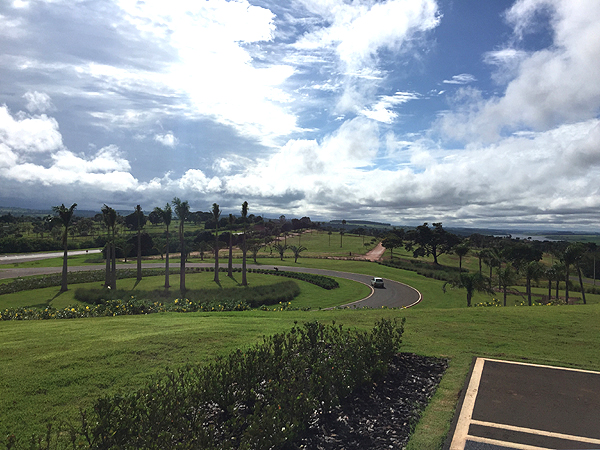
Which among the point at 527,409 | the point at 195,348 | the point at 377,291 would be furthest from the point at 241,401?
the point at 377,291

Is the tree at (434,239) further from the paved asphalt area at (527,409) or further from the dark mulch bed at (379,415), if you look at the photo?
the dark mulch bed at (379,415)

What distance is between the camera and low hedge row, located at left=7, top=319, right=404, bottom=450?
13.8 feet

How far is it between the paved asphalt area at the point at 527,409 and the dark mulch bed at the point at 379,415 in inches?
28.3

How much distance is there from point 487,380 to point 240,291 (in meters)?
28.4

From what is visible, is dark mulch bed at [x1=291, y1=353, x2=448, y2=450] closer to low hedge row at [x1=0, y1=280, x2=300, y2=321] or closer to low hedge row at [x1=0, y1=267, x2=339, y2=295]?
low hedge row at [x1=0, y1=280, x2=300, y2=321]

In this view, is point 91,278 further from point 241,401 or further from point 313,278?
point 241,401

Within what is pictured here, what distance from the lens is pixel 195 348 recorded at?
8.47 meters

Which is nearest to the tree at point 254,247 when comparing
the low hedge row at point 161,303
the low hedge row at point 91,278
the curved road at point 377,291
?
the low hedge row at point 91,278

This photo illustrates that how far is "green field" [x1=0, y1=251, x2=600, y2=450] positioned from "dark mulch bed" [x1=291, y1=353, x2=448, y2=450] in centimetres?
27

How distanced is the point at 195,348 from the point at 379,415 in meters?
4.75

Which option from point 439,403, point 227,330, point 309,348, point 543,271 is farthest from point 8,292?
point 543,271

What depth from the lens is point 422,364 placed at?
26.6ft

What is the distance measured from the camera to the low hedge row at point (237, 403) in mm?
4211

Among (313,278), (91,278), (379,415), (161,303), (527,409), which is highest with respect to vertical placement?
(527,409)
